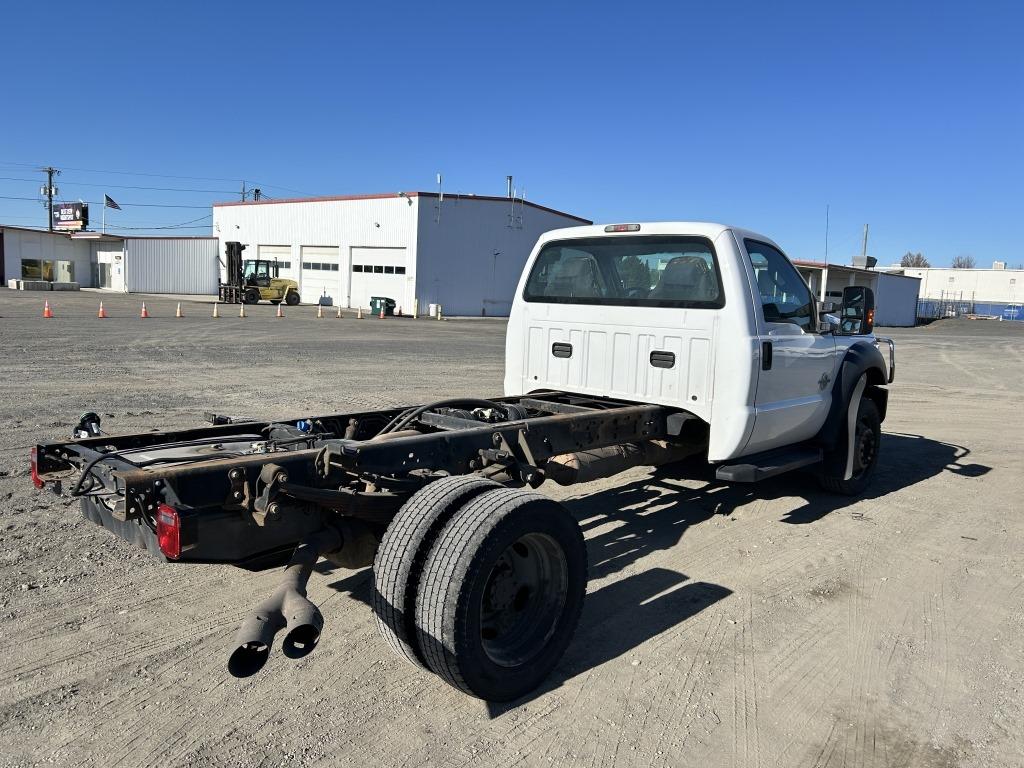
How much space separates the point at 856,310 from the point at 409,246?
125 ft

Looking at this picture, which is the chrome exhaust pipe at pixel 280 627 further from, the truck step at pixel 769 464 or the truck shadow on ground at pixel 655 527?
the truck step at pixel 769 464

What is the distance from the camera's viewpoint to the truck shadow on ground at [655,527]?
3.95 metres

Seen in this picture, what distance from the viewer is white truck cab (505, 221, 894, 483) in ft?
17.5

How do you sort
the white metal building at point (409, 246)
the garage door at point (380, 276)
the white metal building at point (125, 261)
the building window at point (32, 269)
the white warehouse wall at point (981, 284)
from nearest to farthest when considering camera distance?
the white metal building at point (409, 246)
the garage door at point (380, 276)
the white metal building at point (125, 261)
the building window at point (32, 269)
the white warehouse wall at point (981, 284)

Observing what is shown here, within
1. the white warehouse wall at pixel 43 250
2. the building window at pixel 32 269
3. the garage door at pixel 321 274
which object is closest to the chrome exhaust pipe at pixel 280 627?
the garage door at pixel 321 274

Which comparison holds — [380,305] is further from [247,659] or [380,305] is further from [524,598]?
[247,659]

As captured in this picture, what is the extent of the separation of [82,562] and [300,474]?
2050 mm

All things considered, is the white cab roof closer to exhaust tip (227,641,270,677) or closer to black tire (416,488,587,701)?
black tire (416,488,587,701)

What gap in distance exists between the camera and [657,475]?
23.6 ft

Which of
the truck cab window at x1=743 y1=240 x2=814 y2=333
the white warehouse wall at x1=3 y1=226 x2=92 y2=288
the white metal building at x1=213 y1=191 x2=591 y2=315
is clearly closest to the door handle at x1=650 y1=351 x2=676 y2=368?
the truck cab window at x1=743 y1=240 x2=814 y2=333

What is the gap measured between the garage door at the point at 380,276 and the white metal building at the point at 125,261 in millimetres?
13971

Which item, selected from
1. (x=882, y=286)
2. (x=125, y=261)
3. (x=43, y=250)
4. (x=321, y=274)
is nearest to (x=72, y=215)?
(x=43, y=250)

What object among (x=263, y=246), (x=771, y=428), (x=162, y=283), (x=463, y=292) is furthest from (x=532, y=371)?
(x=162, y=283)

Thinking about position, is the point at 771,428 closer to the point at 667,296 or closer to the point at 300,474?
the point at 667,296
